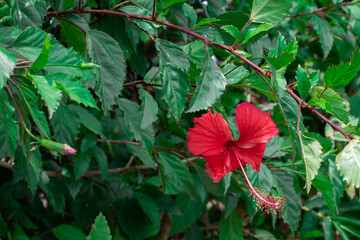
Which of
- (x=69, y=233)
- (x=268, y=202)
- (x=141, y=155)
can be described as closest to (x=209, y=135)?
(x=268, y=202)

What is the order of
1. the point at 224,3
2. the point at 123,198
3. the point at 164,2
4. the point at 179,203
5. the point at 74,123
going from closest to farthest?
the point at 164,2 < the point at 74,123 < the point at 224,3 < the point at 123,198 < the point at 179,203

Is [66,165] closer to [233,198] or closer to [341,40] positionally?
[233,198]

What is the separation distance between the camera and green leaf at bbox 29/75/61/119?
0.49 metres

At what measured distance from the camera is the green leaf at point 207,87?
1.85 ft

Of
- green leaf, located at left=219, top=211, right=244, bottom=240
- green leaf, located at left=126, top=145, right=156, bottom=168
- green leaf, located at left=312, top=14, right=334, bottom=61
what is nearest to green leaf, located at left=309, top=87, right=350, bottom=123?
green leaf, located at left=126, top=145, right=156, bottom=168

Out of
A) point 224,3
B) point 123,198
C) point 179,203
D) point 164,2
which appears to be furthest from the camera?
point 179,203

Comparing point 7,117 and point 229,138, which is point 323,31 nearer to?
point 229,138

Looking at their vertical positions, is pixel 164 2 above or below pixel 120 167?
above

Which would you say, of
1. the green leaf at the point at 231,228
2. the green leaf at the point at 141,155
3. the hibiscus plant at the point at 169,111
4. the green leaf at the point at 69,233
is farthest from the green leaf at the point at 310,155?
the green leaf at the point at 231,228

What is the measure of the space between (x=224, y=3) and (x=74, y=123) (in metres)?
0.54

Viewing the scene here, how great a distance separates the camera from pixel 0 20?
0.67 meters

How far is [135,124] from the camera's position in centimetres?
89

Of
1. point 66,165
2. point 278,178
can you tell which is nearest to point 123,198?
point 66,165

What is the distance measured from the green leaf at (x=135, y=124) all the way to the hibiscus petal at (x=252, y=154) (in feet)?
0.98
